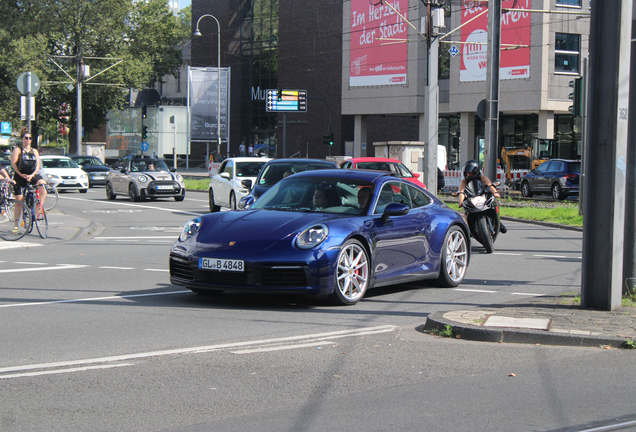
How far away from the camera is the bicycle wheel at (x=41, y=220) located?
50.8ft

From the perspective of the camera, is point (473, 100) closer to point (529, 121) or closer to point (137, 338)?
point (529, 121)

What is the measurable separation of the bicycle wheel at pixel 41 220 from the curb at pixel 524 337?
1078cm

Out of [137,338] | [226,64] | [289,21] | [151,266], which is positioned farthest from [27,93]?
[226,64]

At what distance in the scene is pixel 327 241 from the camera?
25.9ft

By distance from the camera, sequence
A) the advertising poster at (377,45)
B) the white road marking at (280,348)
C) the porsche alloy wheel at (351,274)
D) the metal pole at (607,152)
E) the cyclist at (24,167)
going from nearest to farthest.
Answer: the white road marking at (280,348)
the metal pole at (607,152)
the porsche alloy wheel at (351,274)
the cyclist at (24,167)
the advertising poster at (377,45)

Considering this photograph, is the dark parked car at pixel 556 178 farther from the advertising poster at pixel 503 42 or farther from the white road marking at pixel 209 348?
the white road marking at pixel 209 348

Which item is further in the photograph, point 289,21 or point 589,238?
point 289,21

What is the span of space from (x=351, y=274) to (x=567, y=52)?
3917cm

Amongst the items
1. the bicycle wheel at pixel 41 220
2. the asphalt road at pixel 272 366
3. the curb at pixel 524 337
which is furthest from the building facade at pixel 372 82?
the curb at pixel 524 337

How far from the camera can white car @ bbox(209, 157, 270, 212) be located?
22.0m

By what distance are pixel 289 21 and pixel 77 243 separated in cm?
5663

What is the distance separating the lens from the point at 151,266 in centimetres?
1149

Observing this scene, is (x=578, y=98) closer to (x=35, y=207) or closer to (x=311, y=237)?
(x=311, y=237)

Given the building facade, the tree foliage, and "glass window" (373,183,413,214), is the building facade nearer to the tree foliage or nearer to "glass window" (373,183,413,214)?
the tree foliage
